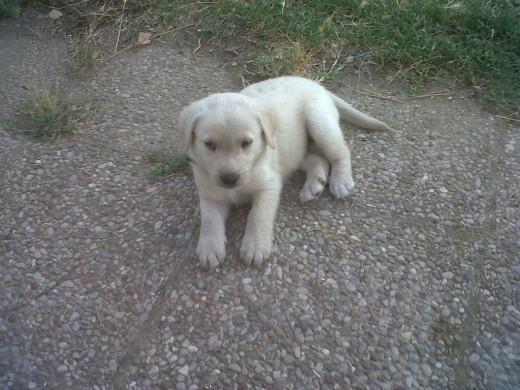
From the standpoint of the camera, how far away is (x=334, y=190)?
3410 mm

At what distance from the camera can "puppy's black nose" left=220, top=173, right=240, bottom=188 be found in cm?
281

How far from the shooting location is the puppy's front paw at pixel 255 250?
2.95 metres

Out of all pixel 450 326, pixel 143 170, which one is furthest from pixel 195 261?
pixel 450 326

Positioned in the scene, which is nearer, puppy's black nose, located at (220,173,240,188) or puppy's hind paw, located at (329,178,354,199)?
puppy's black nose, located at (220,173,240,188)

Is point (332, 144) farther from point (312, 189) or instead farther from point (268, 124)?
point (268, 124)

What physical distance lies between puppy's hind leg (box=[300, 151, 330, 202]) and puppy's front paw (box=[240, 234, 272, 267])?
532mm

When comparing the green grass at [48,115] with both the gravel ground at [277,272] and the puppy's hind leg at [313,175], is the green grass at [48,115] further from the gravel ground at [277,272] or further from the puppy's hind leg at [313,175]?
the puppy's hind leg at [313,175]

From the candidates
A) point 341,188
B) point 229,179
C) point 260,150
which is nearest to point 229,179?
point 229,179

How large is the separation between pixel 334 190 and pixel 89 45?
2.91 meters

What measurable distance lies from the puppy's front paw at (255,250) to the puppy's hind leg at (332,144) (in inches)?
27.3

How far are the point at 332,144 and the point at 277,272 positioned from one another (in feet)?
3.43

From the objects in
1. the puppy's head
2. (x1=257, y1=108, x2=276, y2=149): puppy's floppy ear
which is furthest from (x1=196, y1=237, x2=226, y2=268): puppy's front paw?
(x1=257, y1=108, x2=276, y2=149): puppy's floppy ear

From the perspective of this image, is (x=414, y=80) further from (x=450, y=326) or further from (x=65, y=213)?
(x=65, y=213)

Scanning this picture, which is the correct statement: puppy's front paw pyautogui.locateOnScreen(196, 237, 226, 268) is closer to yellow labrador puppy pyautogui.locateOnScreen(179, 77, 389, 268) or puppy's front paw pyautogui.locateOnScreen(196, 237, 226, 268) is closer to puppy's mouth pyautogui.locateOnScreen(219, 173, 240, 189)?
yellow labrador puppy pyautogui.locateOnScreen(179, 77, 389, 268)
